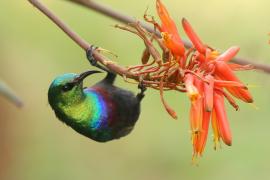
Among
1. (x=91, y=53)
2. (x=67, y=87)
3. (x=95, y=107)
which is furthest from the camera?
(x=95, y=107)

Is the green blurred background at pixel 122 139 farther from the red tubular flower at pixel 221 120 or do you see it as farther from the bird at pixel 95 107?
the red tubular flower at pixel 221 120

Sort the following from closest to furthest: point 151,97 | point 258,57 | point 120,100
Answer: point 120,100
point 258,57
point 151,97

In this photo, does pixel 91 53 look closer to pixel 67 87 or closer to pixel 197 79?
pixel 197 79

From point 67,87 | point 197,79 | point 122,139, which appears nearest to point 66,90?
point 67,87

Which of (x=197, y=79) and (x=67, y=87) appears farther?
(x=67, y=87)

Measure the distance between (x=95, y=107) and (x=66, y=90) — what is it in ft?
0.73

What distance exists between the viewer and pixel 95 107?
3348mm

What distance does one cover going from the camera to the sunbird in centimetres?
318

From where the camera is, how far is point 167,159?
766 cm

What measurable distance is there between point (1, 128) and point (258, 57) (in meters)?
4.11

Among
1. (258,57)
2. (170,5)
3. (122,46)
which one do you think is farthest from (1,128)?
(258,57)

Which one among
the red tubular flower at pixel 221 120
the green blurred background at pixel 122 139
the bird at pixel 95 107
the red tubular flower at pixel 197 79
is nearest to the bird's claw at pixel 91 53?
the red tubular flower at pixel 197 79

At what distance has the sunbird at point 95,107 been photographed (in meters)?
3.18

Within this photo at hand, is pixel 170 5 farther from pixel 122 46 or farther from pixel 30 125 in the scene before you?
pixel 30 125
